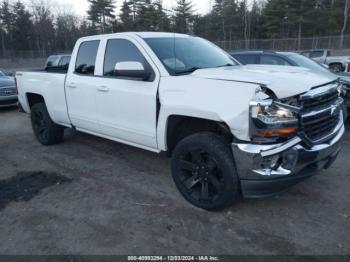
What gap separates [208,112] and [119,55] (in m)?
1.82

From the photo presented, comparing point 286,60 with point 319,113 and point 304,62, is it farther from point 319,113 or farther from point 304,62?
point 319,113

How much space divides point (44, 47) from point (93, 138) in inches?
2206

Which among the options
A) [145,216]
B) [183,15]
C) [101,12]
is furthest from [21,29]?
[145,216]

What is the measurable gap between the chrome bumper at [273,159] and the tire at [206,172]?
151 millimetres

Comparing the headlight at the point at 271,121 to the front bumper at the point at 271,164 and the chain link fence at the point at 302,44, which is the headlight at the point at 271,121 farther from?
the chain link fence at the point at 302,44

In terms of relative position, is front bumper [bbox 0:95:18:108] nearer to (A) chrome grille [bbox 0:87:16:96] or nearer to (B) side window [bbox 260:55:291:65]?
(A) chrome grille [bbox 0:87:16:96]

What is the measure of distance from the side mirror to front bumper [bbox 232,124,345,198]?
1.42 metres

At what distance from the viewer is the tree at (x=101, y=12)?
54.2m

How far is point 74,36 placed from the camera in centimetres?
5656

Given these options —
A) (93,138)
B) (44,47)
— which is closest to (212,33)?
(44,47)

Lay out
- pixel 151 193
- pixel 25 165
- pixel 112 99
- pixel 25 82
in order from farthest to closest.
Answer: pixel 25 82, pixel 25 165, pixel 112 99, pixel 151 193

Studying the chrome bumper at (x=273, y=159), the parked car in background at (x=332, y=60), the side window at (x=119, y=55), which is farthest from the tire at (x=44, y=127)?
the parked car in background at (x=332, y=60)

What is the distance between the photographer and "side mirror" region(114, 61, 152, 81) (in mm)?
3650

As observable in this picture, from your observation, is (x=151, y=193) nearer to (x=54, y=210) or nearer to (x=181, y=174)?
(x=181, y=174)
